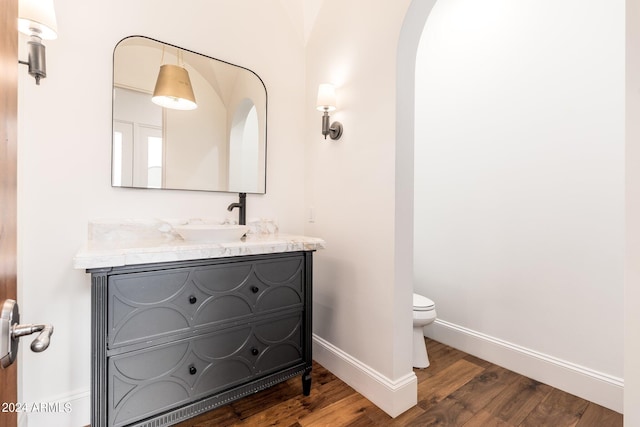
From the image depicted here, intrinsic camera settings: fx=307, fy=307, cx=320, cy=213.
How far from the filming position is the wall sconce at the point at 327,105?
81.2 inches

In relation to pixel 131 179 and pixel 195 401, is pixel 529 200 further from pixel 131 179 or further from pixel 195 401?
pixel 131 179

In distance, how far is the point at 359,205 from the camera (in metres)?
1.99

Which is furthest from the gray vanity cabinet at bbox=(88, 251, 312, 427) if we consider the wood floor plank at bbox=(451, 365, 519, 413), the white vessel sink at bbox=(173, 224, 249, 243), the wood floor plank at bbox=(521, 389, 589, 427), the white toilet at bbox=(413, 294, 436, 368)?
the wood floor plank at bbox=(521, 389, 589, 427)

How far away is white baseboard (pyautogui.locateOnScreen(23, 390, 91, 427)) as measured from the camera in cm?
151

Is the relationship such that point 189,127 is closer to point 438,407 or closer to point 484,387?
point 438,407

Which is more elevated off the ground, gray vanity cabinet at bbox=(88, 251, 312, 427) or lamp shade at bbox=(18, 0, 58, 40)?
lamp shade at bbox=(18, 0, 58, 40)

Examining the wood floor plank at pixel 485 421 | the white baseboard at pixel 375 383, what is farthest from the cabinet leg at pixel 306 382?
the wood floor plank at pixel 485 421

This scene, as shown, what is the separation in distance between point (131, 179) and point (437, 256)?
2.38 meters

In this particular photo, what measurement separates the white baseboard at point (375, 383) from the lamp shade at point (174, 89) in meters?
1.92

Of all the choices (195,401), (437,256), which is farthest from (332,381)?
(437,256)

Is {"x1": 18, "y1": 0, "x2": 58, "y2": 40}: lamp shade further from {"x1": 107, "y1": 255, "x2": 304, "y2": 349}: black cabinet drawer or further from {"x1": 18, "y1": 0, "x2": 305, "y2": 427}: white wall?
{"x1": 107, "y1": 255, "x2": 304, "y2": 349}: black cabinet drawer

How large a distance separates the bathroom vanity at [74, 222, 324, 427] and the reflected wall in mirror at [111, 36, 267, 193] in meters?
0.52

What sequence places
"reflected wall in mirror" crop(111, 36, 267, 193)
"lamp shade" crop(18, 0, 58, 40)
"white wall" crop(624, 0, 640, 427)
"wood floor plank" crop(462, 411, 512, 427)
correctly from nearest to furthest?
"white wall" crop(624, 0, 640, 427), "lamp shade" crop(18, 0, 58, 40), "wood floor plank" crop(462, 411, 512, 427), "reflected wall in mirror" crop(111, 36, 267, 193)

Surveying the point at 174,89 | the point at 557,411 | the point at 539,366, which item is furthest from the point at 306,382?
the point at 174,89
